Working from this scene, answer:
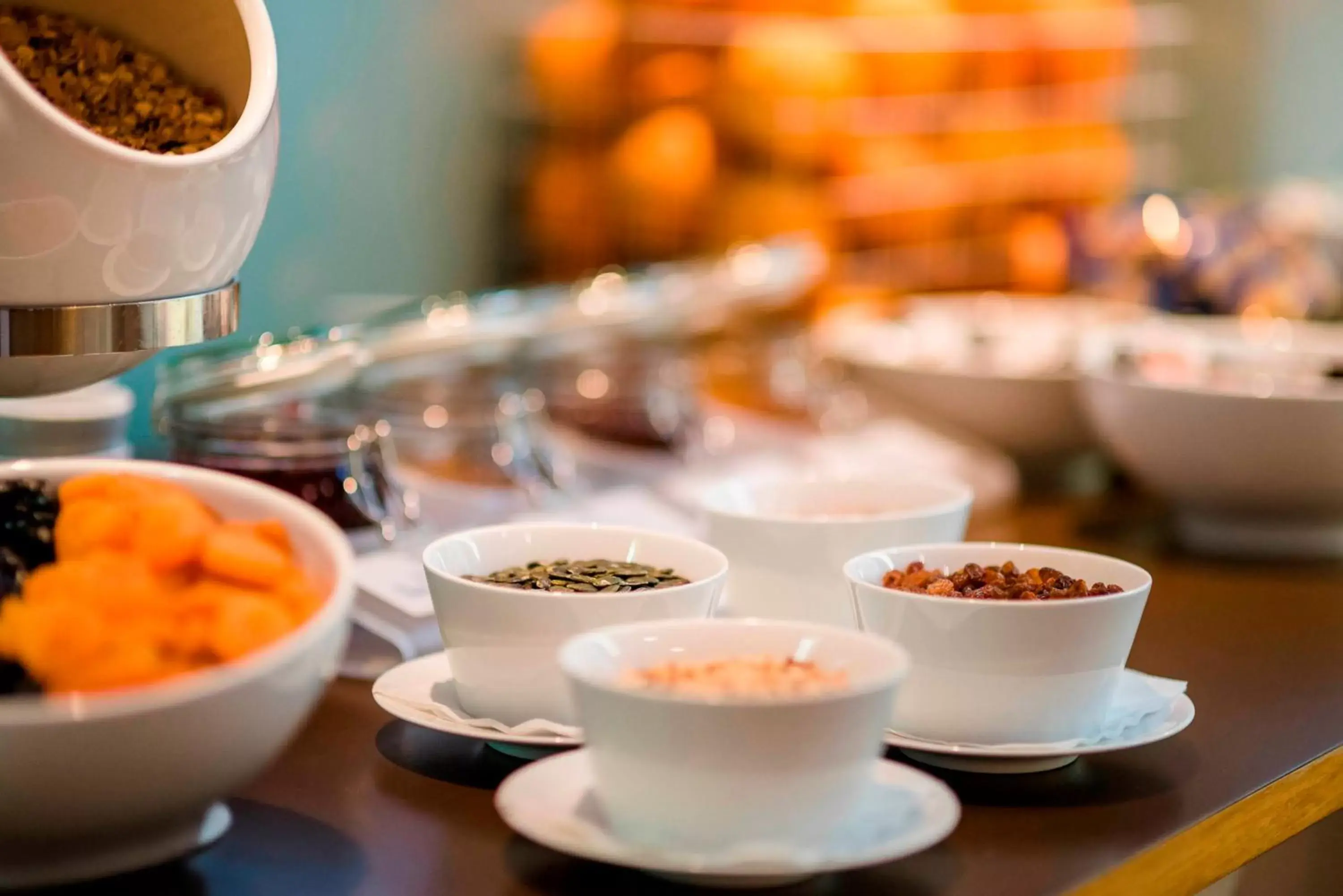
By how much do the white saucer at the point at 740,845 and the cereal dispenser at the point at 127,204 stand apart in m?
0.27

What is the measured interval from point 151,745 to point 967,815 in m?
0.35

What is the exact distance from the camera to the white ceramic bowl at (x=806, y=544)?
2.96ft

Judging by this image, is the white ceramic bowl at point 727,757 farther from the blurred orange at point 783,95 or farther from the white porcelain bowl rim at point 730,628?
the blurred orange at point 783,95

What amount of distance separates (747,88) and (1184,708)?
1.34m

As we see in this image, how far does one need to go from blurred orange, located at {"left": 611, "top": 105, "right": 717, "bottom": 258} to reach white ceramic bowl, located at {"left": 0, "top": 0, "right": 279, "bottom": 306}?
1.20m

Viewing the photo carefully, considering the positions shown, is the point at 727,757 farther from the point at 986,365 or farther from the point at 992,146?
the point at 992,146

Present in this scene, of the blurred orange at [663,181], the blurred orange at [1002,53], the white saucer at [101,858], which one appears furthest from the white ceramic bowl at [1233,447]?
the blurred orange at [1002,53]

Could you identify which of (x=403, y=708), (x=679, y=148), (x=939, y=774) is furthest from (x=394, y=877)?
(x=679, y=148)

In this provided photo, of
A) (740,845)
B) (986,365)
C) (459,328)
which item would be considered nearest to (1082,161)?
(986,365)

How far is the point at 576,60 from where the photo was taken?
2014 mm

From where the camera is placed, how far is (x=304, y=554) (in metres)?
0.64

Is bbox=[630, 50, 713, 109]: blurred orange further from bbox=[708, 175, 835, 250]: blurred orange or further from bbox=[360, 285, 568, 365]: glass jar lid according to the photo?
bbox=[360, 285, 568, 365]: glass jar lid

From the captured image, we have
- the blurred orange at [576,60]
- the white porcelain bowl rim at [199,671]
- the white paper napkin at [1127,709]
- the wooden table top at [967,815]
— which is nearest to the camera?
the white porcelain bowl rim at [199,671]

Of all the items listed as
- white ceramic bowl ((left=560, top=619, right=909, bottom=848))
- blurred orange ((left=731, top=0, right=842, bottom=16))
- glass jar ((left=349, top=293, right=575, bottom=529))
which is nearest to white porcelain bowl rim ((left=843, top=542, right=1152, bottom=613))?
white ceramic bowl ((left=560, top=619, right=909, bottom=848))
